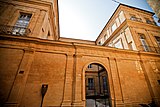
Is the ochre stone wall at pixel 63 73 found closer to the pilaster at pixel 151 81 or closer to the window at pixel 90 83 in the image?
the pilaster at pixel 151 81

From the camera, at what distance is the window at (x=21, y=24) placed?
7.18 m

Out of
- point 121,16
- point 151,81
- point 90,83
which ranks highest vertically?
point 121,16

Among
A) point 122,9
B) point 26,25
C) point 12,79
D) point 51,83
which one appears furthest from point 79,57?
point 122,9

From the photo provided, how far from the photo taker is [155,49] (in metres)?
9.71

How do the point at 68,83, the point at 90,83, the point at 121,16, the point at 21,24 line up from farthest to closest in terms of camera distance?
the point at 90,83
the point at 121,16
the point at 21,24
the point at 68,83

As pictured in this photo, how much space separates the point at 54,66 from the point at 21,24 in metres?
5.31

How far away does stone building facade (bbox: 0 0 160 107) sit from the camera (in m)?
5.16

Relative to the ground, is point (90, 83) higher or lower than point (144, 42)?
lower

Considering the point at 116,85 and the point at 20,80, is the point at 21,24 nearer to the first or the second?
the point at 20,80

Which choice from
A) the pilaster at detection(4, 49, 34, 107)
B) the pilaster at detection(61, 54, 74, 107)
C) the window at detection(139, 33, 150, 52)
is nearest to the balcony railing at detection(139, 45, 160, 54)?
the window at detection(139, 33, 150, 52)

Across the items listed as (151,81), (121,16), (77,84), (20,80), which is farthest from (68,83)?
(121,16)

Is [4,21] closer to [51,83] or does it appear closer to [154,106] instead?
[51,83]

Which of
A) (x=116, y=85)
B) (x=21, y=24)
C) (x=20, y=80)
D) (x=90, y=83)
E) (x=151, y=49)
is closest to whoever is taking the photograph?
(x=20, y=80)

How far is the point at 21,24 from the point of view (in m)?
7.88
